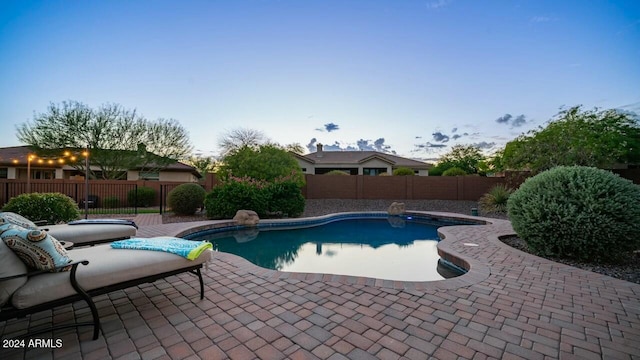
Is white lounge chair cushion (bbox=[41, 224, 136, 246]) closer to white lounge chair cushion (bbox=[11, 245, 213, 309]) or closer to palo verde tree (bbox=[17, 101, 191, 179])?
white lounge chair cushion (bbox=[11, 245, 213, 309])

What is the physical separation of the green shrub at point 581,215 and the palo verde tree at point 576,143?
409 inches

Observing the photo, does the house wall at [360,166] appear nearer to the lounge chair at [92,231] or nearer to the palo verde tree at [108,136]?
the palo verde tree at [108,136]

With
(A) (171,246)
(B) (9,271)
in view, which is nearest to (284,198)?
(A) (171,246)

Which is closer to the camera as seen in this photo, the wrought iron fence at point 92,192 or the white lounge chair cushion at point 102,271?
the white lounge chair cushion at point 102,271

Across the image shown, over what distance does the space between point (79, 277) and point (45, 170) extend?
21694 mm

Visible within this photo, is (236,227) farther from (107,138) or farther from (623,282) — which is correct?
(107,138)

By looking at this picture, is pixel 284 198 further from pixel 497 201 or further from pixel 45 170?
pixel 45 170

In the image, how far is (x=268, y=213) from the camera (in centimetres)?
1099

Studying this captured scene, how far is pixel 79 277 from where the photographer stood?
2025mm

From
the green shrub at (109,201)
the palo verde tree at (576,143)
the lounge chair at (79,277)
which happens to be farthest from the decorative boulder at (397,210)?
the green shrub at (109,201)

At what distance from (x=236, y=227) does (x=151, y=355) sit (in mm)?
7010

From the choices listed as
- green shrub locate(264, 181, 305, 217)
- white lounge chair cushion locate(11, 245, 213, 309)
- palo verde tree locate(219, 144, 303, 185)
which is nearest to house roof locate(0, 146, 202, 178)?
palo verde tree locate(219, 144, 303, 185)

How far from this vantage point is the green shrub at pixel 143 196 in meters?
14.3

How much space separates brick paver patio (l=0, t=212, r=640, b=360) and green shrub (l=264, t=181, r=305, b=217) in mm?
6848
